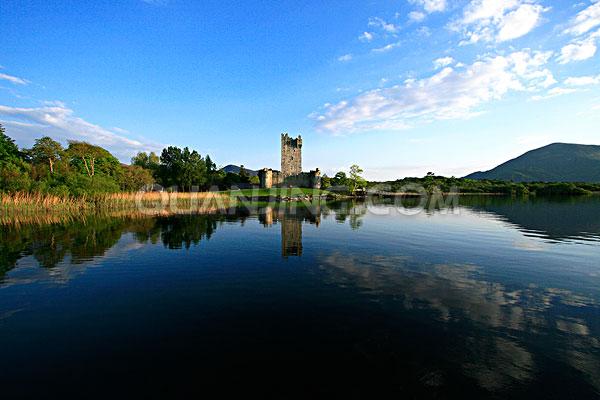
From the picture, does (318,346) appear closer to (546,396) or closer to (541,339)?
(546,396)

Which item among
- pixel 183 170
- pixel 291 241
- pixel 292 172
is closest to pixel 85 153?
pixel 183 170

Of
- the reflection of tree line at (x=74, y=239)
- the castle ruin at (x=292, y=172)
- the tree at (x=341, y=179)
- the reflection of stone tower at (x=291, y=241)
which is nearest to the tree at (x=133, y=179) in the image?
the reflection of tree line at (x=74, y=239)

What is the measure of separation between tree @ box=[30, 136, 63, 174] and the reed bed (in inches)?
594

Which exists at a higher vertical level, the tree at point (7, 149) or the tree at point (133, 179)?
the tree at point (7, 149)

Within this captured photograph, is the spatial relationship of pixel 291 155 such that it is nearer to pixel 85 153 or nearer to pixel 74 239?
pixel 85 153

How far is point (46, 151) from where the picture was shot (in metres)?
49.7

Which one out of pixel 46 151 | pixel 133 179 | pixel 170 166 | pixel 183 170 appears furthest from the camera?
pixel 170 166

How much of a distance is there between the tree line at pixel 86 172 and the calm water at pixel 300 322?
29.4 meters

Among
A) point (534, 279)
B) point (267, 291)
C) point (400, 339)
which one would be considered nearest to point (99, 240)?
point (267, 291)

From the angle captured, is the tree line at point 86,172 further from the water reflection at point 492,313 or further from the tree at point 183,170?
the water reflection at point 492,313

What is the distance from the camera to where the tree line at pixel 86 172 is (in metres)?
39.8

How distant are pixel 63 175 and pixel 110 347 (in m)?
49.6

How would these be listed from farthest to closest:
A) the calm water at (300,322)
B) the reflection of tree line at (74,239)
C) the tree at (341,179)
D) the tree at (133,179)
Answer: the tree at (341,179) < the tree at (133,179) < the reflection of tree line at (74,239) < the calm water at (300,322)

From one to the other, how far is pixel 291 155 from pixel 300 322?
107422mm
